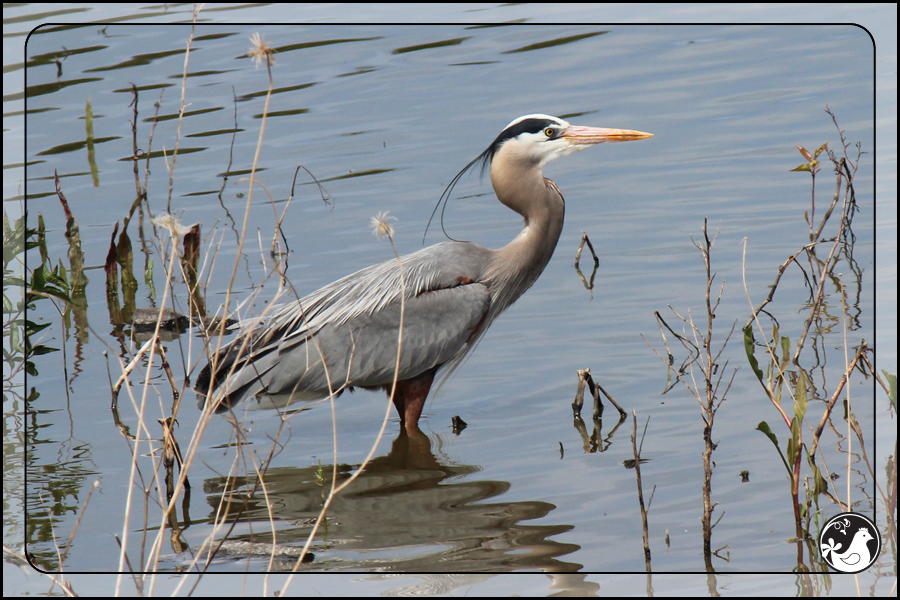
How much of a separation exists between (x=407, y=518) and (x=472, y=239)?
14.3ft

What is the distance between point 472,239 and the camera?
8555mm

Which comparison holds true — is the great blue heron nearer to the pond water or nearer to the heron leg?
the heron leg

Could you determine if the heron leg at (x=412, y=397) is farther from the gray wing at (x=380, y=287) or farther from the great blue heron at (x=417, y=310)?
the gray wing at (x=380, y=287)

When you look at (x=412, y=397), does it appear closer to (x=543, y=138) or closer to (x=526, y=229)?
(x=526, y=229)

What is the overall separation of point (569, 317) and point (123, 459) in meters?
3.31

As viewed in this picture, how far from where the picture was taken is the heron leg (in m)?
5.53

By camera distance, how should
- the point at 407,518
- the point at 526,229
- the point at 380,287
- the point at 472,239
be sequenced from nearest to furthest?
the point at 407,518 → the point at 380,287 → the point at 526,229 → the point at 472,239

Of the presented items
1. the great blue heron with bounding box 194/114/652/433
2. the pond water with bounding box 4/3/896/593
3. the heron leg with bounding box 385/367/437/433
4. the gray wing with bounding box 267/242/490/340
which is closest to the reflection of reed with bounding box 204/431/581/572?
the pond water with bounding box 4/3/896/593

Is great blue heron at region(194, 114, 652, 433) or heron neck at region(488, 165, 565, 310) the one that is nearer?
great blue heron at region(194, 114, 652, 433)

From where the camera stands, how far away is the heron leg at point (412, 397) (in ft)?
18.1

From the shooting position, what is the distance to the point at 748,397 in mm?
5410

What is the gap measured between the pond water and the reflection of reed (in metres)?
0.02

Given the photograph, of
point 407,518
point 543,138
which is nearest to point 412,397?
point 407,518

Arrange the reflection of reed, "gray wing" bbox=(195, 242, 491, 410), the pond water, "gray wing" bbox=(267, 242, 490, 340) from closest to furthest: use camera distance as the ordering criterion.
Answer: the reflection of reed < the pond water < "gray wing" bbox=(195, 242, 491, 410) < "gray wing" bbox=(267, 242, 490, 340)
